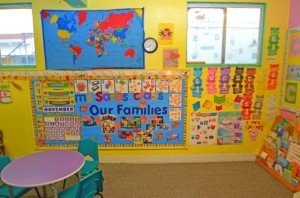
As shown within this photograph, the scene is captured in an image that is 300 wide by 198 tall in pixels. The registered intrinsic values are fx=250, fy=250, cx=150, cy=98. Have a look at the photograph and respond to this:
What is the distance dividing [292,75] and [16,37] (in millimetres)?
3915

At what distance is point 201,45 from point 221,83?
0.61 metres

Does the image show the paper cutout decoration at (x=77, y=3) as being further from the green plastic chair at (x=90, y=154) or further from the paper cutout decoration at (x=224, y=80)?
the paper cutout decoration at (x=224, y=80)

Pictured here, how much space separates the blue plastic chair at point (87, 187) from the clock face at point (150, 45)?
187cm

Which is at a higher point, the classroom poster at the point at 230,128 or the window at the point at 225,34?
the window at the point at 225,34

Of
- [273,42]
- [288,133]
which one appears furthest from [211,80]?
[288,133]

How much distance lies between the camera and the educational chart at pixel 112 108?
3.54 metres

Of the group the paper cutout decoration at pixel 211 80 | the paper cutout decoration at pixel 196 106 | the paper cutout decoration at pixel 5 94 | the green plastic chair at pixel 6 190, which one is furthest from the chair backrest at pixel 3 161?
the paper cutout decoration at pixel 211 80

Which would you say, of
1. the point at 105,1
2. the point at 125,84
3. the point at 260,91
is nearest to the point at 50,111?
the point at 125,84

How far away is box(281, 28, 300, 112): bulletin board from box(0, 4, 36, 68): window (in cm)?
359

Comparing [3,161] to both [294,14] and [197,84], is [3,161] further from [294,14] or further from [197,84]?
[294,14]

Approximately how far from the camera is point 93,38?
3445mm

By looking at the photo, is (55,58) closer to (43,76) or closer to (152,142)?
(43,76)

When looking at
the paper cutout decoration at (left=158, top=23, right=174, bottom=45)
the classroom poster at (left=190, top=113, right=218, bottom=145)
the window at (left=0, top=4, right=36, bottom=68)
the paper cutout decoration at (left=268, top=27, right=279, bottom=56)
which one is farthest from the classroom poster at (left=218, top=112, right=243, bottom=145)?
the window at (left=0, top=4, right=36, bottom=68)

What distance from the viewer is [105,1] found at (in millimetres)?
3375
